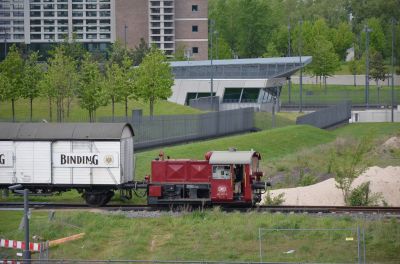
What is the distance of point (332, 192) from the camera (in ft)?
145

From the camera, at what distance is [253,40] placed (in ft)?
493

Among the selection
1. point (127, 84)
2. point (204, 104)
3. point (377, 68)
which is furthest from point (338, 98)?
point (127, 84)

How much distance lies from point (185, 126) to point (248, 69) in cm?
3772

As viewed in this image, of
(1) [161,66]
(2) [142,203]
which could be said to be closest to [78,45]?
(1) [161,66]

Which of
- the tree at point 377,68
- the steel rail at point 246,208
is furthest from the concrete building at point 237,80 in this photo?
the steel rail at point 246,208

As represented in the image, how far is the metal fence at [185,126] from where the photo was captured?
203ft

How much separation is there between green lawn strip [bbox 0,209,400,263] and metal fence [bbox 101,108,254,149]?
24.9 meters

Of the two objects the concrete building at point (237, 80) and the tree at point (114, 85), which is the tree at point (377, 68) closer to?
the concrete building at point (237, 80)

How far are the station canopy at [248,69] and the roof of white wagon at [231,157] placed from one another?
6297 cm

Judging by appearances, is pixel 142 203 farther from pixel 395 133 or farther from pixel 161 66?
pixel 395 133

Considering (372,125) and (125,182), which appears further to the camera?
(372,125)

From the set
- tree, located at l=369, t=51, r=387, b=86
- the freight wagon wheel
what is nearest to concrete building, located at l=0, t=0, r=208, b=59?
tree, located at l=369, t=51, r=387, b=86

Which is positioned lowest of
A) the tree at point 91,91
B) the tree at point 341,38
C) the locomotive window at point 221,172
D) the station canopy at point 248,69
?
the locomotive window at point 221,172

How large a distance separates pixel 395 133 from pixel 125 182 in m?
46.1
